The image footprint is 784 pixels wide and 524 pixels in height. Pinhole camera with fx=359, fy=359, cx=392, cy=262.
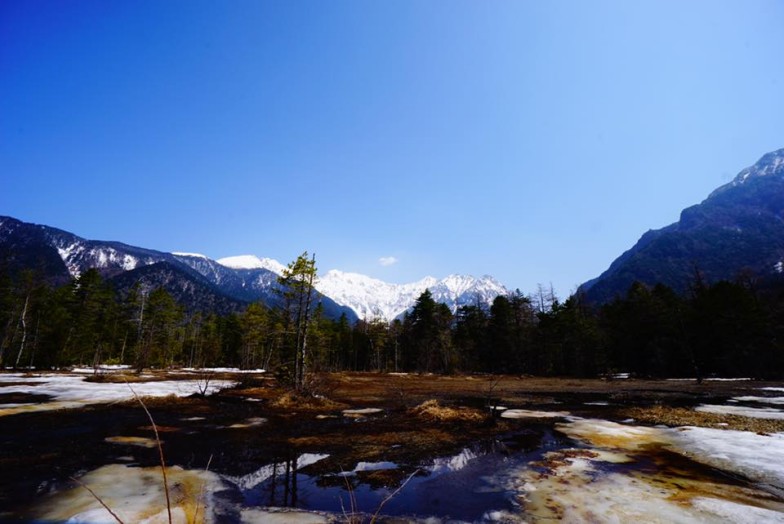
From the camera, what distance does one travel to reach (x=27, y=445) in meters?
9.06

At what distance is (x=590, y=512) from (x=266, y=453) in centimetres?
728

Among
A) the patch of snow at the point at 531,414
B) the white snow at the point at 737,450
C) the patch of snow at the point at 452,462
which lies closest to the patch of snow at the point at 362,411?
the patch of snow at the point at 531,414

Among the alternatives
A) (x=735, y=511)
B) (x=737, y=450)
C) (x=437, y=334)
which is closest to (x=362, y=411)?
(x=737, y=450)

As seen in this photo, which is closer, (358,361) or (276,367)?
(276,367)

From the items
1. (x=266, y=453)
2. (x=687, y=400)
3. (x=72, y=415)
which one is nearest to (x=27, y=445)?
(x=72, y=415)

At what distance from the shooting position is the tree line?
39438 mm

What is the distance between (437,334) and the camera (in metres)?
65.9

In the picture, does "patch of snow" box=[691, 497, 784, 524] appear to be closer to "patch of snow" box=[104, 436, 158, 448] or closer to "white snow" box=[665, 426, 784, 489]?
"white snow" box=[665, 426, 784, 489]

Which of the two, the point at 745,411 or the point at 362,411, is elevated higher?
the point at 745,411

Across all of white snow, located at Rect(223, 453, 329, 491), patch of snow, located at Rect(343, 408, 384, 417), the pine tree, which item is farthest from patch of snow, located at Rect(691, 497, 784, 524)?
the pine tree

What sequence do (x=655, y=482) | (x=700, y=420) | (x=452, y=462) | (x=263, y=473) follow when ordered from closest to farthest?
(x=655, y=482)
(x=263, y=473)
(x=452, y=462)
(x=700, y=420)

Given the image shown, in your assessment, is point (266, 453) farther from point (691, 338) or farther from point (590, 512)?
point (691, 338)

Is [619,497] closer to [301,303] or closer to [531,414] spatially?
[531,414]

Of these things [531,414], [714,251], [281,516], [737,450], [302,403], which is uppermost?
[714,251]
